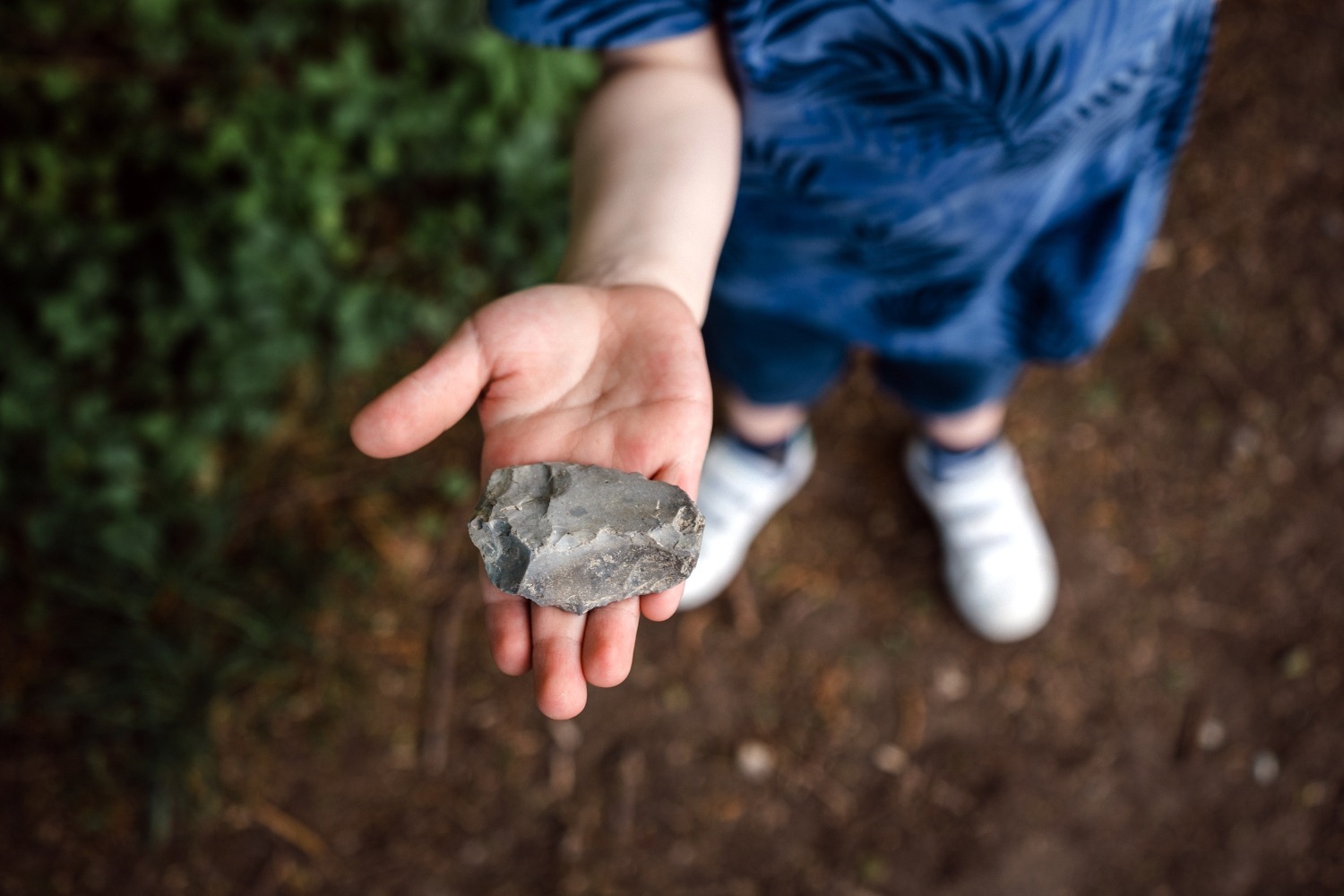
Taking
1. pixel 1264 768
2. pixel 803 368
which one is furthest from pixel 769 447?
pixel 1264 768

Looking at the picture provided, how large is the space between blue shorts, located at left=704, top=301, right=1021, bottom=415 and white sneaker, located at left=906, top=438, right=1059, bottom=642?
0.34m

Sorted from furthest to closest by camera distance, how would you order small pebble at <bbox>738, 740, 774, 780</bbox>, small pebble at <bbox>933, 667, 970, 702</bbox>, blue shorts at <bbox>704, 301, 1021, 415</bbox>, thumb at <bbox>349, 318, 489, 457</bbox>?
small pebble at <bbox>933, 667, 970, 702</bbox> < small pebble at <bbox>738, 740, 774, 780</bbox> < blue shorts at <bbox>704, 301, 1021, 415</bbox> < thumb at <bbox>349, 318, 489, 457</bbox>

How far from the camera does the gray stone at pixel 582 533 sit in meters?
1.30

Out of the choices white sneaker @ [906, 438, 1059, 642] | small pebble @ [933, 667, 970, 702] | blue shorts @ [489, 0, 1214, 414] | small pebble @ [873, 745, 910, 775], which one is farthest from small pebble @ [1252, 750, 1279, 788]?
blue shorts @ [489, 0, 1214, 414]

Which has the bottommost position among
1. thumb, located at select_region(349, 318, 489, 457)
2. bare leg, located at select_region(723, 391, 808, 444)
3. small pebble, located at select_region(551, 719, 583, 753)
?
small pebble, located at select_region(551, 719, 583, 753)

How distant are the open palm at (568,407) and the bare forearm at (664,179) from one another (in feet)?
0.24

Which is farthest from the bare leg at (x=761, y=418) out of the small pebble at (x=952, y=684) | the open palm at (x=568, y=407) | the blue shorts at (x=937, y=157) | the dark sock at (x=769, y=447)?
the open palm at (x=568, y=407)

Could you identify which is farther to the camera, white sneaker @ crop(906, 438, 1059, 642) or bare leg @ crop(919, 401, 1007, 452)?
white sneaker @ crop(906, 438, 1059, 642)

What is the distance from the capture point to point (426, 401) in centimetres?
120

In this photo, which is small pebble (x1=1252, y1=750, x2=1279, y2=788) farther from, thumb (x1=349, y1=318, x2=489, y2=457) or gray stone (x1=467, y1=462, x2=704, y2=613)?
thumb (x1=349, y1=318, x2=489, y2=457)

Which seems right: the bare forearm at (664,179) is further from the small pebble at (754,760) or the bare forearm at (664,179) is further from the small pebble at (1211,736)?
the small pebble at (1211,736)

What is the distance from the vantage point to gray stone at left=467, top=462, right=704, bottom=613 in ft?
4.26

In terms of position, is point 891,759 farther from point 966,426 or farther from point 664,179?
point 664,179

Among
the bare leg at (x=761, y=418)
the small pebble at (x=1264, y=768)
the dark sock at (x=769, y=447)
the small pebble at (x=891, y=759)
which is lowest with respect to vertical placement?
the small pebble at (x=1264, y=768)
